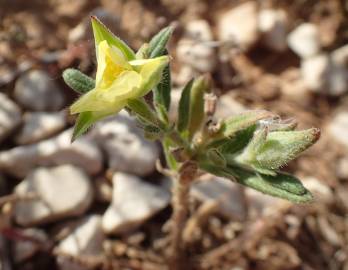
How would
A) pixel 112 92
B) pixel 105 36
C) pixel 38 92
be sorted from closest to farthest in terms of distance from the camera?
pixel 112 92 → pixel 105 36 → pixel 38 92

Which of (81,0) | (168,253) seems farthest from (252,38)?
(168,253)

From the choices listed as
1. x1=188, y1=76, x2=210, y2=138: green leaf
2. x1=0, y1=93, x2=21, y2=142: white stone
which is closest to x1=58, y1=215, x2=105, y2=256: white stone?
x1=0, y1=93, x2=21, y2=142: white stone

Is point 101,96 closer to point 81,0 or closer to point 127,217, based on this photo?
point 127,217

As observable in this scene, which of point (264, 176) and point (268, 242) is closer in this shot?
point (264, 176)

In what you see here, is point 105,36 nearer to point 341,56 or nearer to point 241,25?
point 241,25

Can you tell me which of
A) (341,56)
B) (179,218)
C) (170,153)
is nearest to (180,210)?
(179,218)

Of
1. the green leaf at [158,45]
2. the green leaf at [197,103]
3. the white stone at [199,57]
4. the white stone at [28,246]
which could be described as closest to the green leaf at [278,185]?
the green leaf at [197,103]

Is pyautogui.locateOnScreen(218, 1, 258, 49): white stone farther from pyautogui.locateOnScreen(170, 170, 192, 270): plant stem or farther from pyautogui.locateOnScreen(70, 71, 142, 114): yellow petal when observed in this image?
pyautogui.locateOnScreen(70, 71, 142, 114): yellow petal
